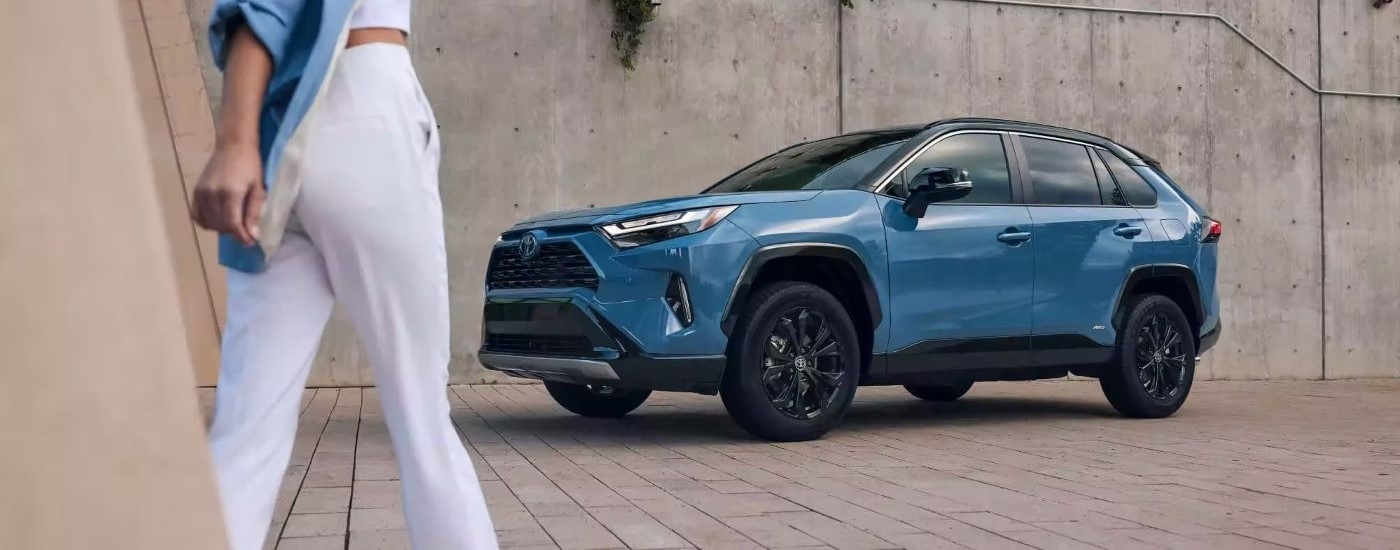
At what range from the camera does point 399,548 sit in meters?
4.19

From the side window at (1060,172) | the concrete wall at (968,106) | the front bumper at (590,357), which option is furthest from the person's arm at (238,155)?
the concrete wall at (968,106)

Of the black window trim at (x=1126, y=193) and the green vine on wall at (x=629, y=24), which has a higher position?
the green vine on wall at (x=629, y=24)

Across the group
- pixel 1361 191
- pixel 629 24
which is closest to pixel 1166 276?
pixel 629 24

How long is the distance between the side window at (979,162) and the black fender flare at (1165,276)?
3.33 ft

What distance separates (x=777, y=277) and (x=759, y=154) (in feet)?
16.7

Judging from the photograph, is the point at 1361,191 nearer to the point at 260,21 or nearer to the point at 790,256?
the point at 790,256

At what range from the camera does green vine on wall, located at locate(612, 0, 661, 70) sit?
37.4ft

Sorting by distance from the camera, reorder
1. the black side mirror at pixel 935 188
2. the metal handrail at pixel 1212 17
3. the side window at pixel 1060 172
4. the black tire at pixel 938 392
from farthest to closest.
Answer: the metal handrail at pixel 1212 17, the black tire at pixel 938 392, the side window at pixel 1060 172, the black side mirror at pixel 935 188

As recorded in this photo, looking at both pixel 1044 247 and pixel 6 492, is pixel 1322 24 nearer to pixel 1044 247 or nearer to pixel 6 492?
pixel 1044 247

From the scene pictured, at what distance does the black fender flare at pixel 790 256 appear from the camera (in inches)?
261

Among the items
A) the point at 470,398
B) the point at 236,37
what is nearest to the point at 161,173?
the point at 470,398

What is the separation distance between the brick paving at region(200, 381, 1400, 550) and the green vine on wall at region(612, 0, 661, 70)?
12.1ft

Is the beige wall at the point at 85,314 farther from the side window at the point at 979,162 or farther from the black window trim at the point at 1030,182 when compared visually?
the black window trim at the point at 1030,182

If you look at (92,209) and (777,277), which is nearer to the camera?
(92,209)
